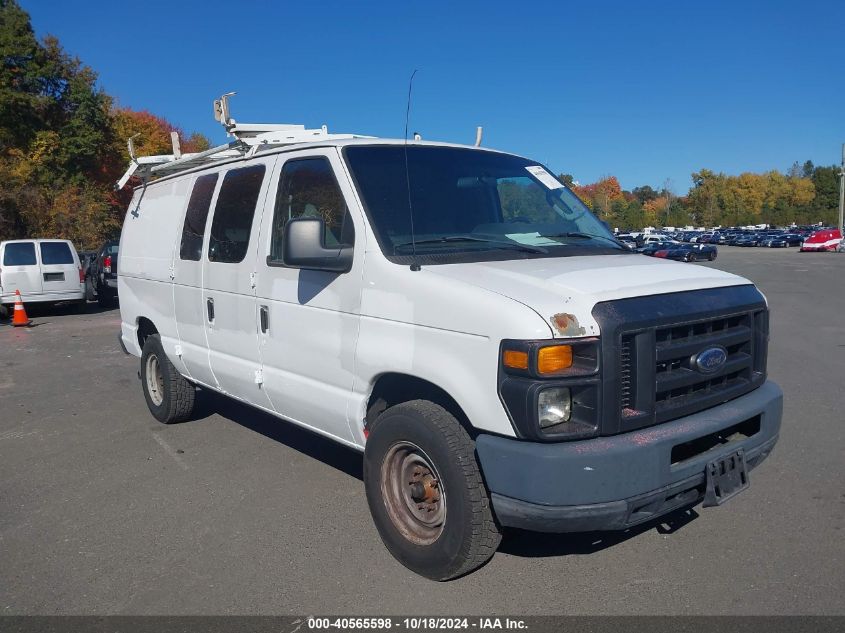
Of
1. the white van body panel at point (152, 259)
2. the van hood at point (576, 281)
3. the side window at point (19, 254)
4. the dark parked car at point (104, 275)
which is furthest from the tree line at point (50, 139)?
the van hood at point (576, 281)

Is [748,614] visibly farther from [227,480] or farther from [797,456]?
[227,480]

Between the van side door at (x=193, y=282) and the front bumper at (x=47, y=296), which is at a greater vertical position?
the van side door at (x=193, y=282)

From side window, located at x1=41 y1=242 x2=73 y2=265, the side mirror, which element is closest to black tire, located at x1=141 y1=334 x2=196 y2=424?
the side mirror

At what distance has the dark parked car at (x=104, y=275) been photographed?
1812 cm

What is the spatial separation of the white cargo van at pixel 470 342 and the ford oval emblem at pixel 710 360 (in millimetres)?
10

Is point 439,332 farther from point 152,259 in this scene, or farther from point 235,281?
point 152,259

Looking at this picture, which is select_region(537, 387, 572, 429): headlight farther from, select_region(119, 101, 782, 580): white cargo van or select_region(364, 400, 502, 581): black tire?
select_region(364, 400, 502, 581): black tire

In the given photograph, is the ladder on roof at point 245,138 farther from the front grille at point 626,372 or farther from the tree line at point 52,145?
the tree line at point 52,145

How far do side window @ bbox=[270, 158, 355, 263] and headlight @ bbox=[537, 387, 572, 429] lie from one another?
1453 mm

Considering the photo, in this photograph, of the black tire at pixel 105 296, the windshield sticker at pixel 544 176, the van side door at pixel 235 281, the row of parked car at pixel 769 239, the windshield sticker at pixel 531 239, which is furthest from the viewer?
the row of parked car at pixel 769 239

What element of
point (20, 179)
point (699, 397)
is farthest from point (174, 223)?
point (20, 179)

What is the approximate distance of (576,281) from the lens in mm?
3293

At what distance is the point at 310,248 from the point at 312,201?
0.64m

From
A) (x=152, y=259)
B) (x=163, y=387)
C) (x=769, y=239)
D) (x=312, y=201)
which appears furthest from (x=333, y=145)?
(x=769, y=239)
